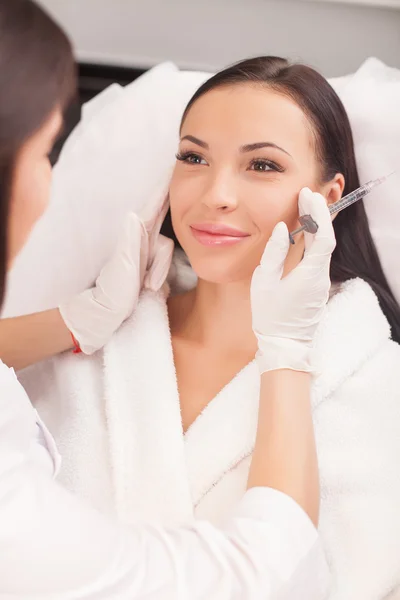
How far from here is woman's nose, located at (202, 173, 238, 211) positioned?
1.13 metres

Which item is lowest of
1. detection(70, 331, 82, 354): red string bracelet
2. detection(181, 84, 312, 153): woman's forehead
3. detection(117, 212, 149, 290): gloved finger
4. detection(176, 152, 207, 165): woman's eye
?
detection(70, 331, 82, 354): red string bracelet

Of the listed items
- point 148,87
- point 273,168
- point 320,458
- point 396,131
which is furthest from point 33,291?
point 396,131

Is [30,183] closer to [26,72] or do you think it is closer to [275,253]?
[26,72]

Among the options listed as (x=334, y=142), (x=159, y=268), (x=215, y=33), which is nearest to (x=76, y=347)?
(x=159, y=268)

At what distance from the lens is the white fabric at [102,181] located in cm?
159

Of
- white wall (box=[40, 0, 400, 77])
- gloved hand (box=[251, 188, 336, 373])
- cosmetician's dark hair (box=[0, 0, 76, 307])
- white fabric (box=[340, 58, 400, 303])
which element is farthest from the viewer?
white wall (box=[40, 0, 400, 77])

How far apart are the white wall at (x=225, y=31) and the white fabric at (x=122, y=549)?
1.27m

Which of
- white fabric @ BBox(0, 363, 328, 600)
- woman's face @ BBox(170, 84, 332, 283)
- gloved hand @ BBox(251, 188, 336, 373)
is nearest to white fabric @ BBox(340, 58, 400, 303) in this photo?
woman's face @ BBox(170, 84, 332, 283)

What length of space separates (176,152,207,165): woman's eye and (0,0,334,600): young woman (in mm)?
504

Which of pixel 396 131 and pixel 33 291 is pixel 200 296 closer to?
pixel 33 291

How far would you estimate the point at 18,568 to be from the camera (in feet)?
2.17

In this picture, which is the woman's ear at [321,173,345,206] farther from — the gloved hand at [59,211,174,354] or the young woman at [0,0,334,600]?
the young woman at [0,0,334,600]

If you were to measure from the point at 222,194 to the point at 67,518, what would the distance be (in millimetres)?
629

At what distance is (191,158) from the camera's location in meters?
1.25
